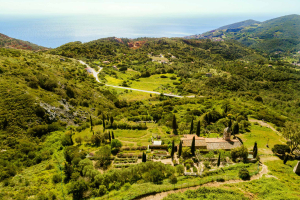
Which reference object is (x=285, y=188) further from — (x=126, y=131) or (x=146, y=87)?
(x=146, y=87)

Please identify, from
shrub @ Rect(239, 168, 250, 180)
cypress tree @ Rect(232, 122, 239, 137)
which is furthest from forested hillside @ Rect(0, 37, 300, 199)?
shrub @ Rect(239, 168, 250, 180)

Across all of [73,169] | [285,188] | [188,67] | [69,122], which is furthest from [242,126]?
[188,67]

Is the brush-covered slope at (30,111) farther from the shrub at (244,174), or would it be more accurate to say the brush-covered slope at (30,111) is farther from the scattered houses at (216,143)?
the shrub at (244,174)

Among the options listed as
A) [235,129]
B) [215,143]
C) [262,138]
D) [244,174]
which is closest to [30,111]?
[215,143]

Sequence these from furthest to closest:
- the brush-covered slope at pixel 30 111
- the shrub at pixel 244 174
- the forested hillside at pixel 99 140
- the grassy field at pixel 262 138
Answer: the grassy field at pixel 262 138, the brush-covered slope at pixel 30 111, the shrub at pixel 244 174, the forested hillside at pixel 99 140

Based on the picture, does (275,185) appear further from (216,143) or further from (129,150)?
(129,150)

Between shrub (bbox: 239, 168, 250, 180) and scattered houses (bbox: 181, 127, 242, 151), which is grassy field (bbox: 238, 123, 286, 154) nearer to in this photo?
scattered houses (bbox: 181, 127, 242, 151)

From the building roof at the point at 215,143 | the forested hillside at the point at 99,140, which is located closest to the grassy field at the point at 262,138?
the forested hillside at the point at 99,140

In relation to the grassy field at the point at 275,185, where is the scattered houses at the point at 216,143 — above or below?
above
